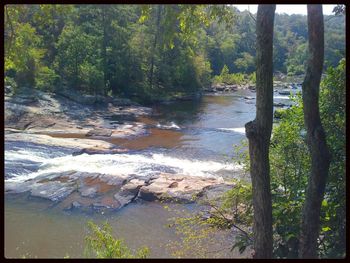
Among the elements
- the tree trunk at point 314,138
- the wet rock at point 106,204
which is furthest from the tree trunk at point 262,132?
the wet rock at point 106,204

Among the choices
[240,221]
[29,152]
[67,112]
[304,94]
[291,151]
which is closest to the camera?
[304,94]

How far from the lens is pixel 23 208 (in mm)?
13383

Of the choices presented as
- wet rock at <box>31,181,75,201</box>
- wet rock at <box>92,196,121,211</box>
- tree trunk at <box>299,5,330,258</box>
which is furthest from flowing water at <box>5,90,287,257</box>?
tree trunk at <box>299,5,330,258</box>

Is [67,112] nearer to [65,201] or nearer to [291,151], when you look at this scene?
[65,201]

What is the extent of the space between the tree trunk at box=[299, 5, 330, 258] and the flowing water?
18.2 ft

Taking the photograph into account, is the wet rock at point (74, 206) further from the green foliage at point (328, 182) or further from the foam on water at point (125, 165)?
the green foliage at point (328, 182)

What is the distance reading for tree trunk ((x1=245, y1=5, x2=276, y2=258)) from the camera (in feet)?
18.3

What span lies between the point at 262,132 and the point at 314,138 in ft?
2.50

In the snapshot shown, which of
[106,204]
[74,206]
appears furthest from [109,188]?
[74,206]

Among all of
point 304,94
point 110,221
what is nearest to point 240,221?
point 304,94

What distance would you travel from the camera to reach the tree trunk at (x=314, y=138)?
5.54 metres

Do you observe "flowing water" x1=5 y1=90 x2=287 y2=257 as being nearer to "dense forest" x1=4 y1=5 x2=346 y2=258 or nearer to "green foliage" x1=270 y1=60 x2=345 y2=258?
"dense forest" x1=4 y1=5 x2=346 y2=258

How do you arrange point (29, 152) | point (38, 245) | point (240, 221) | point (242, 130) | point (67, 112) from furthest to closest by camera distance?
point (67, 112)
point (242, 130)
point (29, 152)
point (38, 245)
point (240, 221)

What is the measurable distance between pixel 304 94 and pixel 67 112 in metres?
24.4
